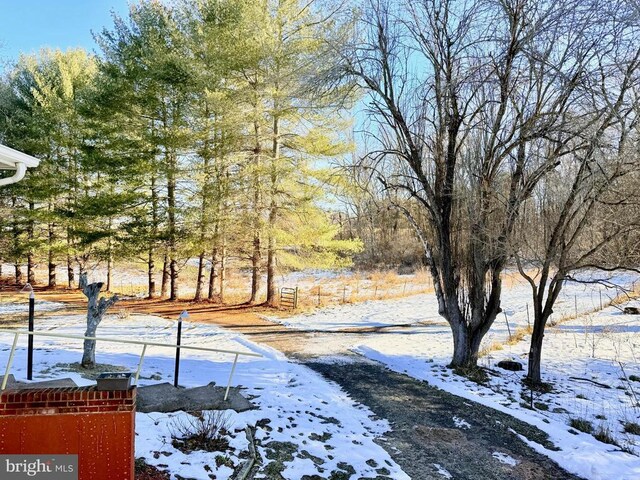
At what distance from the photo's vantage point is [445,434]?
5.32 m

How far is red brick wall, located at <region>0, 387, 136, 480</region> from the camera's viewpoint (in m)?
3.10

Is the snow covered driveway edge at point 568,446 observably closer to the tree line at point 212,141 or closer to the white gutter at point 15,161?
the white gutter at point 15,161

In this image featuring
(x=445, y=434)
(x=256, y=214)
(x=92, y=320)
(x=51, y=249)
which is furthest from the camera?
(x=51, y=249)

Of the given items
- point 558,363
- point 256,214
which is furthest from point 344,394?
point 256,214

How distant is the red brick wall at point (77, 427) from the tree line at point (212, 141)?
37.5 feet

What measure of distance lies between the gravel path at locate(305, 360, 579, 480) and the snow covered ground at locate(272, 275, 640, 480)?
0.34 metres

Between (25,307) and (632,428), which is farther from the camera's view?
(25,307)

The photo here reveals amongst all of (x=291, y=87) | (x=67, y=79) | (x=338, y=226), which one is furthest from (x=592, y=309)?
(x=67, y=79)

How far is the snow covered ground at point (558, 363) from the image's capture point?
5.29m

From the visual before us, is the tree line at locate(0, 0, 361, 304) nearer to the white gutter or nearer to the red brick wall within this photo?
the white gutter

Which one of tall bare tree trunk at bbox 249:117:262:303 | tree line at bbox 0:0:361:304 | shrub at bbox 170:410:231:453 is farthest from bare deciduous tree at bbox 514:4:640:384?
tall bare tree trunk at bbox 249:117:262:303

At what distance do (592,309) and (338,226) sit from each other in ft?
34.1

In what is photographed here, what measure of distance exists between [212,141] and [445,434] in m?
12.8

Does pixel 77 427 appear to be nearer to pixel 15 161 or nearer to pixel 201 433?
pixel 201 433
